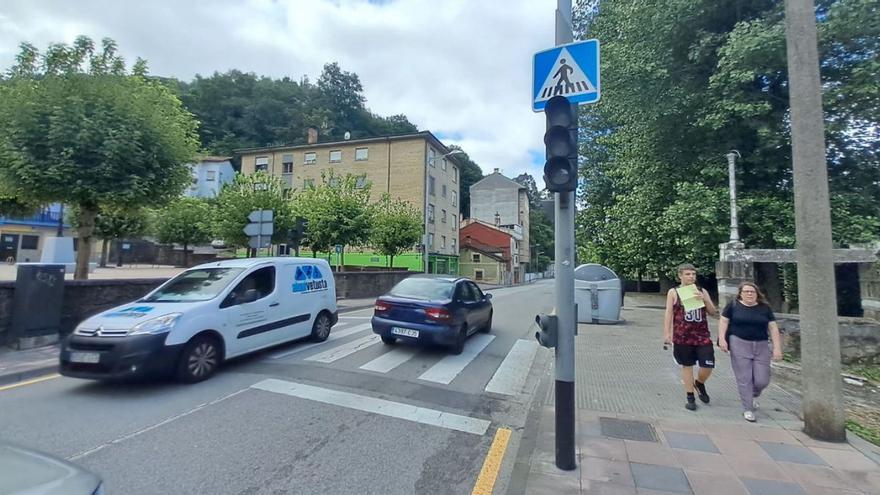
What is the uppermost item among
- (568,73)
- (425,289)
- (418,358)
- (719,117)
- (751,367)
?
(719,117)

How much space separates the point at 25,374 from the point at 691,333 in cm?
927

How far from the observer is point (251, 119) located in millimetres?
59562

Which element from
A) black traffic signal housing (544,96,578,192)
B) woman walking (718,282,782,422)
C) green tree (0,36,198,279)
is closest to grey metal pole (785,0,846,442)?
woman walking (718,282,782,422)

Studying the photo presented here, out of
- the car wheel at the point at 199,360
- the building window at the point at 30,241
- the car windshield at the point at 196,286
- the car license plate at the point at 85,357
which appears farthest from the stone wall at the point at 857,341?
the building window at the point at 30,241

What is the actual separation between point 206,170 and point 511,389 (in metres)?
55.4

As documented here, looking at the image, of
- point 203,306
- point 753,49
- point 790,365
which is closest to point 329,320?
point 203,306

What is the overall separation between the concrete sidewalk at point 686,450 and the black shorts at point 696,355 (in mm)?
577

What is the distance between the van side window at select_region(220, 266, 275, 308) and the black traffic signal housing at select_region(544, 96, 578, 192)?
5.31 metres

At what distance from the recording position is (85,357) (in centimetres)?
514

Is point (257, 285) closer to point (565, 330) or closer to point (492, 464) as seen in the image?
point (492, 464)

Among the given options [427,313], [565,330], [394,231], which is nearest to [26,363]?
[427,313]

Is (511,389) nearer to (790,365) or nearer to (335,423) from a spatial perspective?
(335,423)

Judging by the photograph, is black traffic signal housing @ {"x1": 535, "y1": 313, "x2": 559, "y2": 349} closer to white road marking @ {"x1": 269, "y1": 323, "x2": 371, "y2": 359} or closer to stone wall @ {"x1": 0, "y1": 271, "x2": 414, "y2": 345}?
white road marking @ {"x1": 269, "y1": 323, "x2": 371, "y2": 359}

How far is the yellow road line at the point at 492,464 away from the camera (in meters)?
3.36
